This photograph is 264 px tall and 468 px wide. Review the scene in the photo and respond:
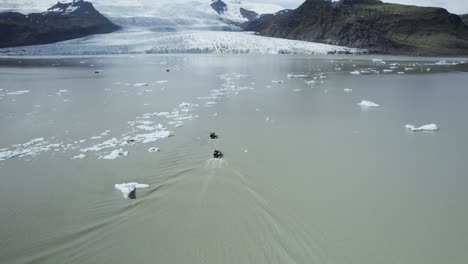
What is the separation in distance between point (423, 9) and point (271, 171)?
9816cm

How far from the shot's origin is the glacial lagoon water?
3133 mm

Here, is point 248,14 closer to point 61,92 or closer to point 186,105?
point 61,92

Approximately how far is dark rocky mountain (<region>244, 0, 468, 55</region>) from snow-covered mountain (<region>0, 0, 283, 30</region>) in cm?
1837

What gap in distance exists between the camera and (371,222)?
11.5ft

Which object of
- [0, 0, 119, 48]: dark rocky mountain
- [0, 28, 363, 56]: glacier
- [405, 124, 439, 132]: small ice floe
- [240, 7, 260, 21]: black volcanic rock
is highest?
[240, 7, 260, 21]: black volcanic rock

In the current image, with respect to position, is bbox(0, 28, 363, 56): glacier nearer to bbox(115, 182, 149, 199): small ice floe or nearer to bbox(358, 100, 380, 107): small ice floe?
bbox(358, 100, 380, 107): small ice floe

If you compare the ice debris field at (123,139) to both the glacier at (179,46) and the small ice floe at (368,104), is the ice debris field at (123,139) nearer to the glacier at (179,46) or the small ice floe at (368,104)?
the small ice floe at (368,104)

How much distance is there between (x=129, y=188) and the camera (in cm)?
420

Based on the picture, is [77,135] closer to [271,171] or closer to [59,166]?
[59,166]

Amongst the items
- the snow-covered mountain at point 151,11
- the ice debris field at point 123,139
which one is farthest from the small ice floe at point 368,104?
the snow-covered mountain at point 151,11

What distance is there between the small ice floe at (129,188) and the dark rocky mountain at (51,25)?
257 feet

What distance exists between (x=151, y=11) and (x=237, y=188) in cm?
8363

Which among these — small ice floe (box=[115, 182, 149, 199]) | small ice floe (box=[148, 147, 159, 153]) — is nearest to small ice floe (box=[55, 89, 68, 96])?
small ice floe (box=[148, 147, 159, 153])

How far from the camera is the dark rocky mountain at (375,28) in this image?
65.8m
